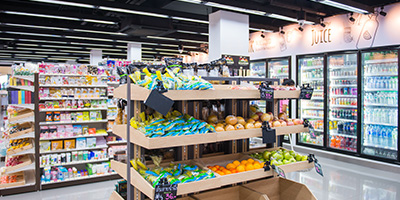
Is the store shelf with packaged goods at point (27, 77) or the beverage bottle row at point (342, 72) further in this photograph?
the beverage bottle row at point (342, 72)

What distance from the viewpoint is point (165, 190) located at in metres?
2.09

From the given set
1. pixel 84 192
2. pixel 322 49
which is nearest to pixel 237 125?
pixel 84 192

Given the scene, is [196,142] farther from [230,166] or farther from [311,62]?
[311,62]

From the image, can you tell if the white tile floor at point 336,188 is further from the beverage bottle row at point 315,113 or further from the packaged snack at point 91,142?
the beverage bottle row at point 315,113

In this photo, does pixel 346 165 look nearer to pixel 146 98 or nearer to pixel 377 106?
pixel 377 106

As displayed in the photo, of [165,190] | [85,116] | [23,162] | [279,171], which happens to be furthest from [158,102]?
[23,162]

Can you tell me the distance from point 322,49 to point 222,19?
290 centimetres

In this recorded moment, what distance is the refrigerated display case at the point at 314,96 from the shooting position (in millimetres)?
7560

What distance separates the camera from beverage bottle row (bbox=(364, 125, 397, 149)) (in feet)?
20.4

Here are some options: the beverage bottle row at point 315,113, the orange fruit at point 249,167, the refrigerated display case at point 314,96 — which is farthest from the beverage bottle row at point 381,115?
the orange fruit at point 249,167

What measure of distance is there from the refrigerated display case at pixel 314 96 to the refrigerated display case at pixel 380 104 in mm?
1081

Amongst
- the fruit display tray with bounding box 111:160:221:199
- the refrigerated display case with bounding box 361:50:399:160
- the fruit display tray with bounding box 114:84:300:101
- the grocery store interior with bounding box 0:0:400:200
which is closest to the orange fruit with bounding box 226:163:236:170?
the grocery store interior with bounding box 0:0:400:200

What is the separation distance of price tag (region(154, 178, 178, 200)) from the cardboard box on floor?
3.51ft

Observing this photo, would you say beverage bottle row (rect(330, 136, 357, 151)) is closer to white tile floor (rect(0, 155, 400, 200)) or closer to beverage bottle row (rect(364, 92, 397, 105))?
white tile floor (rect(0, 155, 400, 200))
